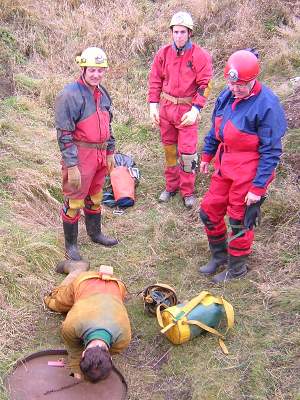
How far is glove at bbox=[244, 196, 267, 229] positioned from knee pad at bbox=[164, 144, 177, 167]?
188 cm

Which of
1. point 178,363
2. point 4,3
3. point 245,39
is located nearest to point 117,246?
point 178,363

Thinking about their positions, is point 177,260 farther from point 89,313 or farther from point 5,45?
point 5,45

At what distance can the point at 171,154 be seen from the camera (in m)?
5.71

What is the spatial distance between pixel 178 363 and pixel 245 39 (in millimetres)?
6878

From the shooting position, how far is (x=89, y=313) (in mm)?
3158

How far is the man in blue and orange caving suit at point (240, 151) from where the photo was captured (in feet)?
11.9

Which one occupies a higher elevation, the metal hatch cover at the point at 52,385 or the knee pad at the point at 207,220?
the knee pad at the point at 207,220

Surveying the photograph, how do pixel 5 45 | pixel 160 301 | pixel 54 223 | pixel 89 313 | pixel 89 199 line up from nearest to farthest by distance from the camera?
pixel 89 313 → pixel 160 301 → pixel 89 199 → pixel 54 223 → pixel 5 45

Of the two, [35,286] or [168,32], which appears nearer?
[35,286]

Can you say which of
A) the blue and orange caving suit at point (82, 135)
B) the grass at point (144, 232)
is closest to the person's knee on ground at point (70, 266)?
the grass at point (144, 232)

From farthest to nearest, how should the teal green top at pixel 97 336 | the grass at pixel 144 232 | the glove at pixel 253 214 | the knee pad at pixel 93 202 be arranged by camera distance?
the knee pad at pixel 93 202, the glove at pixel 253 214, the grass at pixel 144 232, the teal green top at pixel 97 336

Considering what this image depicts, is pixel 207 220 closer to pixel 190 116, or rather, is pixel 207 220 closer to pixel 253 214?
pixel 253 214

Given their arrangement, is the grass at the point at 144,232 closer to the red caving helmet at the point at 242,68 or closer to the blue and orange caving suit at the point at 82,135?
the blue and orange caving suit at the point at 82,135

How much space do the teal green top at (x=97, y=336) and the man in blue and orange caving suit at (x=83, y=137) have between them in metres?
1.54
